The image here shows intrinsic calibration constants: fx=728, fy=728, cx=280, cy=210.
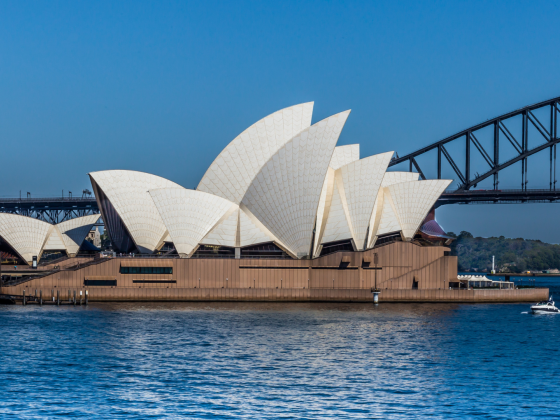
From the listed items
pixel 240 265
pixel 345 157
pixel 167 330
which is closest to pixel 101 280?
pixel 240 265

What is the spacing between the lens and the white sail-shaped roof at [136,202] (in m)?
65.8

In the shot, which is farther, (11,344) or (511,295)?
(511,295)

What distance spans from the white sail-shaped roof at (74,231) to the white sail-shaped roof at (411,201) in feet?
115

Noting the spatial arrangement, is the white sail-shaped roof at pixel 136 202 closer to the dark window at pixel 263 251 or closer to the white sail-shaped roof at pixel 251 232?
the white sail-shaped roof at pixel 251 232

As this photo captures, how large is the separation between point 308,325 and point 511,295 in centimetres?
2650

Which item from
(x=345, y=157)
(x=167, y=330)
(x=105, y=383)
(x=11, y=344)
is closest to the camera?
(x=105, y=383)

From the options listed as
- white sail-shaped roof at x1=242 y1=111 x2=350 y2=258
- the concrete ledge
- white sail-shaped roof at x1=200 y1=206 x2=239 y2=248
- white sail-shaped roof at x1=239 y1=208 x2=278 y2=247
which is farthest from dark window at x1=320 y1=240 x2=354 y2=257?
white sail-shaped roof at x1=200 y1=206 x2=239 y2=248

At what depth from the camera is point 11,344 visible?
35156mm

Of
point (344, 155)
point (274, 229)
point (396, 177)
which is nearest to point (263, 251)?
point (274, 229)

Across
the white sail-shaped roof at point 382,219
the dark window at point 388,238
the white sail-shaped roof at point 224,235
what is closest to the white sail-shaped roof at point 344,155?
the white sail-shaped roof at point 382,219

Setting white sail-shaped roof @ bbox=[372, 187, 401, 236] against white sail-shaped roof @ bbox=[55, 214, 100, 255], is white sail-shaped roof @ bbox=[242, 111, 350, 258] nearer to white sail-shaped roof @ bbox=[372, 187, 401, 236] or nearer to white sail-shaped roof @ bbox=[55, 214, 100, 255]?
white sail-shaped roof @ bbox=[372, 187, 401, 236]

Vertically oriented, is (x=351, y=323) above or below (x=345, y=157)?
below

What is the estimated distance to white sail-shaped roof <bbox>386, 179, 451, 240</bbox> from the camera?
64.9m

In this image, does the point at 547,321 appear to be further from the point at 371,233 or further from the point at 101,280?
the point at 101,280
